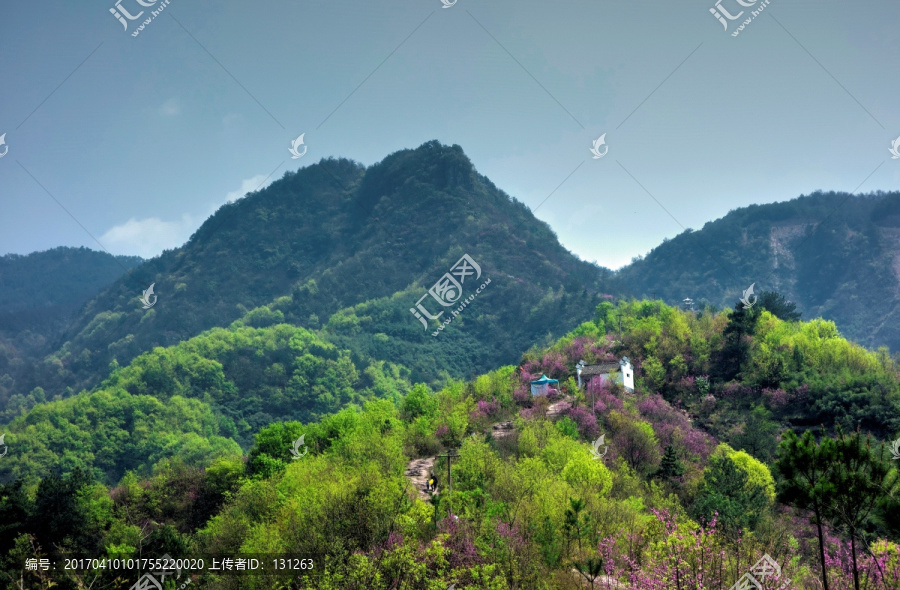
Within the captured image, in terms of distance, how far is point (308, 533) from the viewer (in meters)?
19.9

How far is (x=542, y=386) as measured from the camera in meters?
46.4

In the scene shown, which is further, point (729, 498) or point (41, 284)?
point (41, 284)

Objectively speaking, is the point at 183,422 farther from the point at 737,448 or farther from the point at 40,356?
the point at 40,356

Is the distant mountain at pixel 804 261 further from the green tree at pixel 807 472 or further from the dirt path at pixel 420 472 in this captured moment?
the green tree at pixel 807 472

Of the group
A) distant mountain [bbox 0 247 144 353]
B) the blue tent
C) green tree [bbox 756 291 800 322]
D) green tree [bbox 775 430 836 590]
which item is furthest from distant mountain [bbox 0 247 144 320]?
green tree [bbox 775 430 836 590]

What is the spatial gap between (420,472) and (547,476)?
372 inches

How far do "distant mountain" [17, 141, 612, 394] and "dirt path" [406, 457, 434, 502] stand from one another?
228 ft

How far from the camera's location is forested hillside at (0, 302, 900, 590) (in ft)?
50.3

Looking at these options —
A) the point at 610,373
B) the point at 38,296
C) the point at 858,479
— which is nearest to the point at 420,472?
the point at 610,373

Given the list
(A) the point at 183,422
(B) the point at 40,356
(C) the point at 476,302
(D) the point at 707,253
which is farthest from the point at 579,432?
(B) the point at 40,356

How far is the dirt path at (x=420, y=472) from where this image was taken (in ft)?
99.9

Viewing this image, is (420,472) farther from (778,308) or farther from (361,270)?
(361,270)

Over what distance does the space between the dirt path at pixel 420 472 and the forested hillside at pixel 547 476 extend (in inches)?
11.7

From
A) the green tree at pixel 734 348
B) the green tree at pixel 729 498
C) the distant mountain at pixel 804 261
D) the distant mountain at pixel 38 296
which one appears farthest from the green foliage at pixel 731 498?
the distant mountain at pixel 38 296
